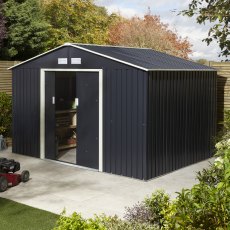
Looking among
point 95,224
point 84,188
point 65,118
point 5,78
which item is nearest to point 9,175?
point 84,188

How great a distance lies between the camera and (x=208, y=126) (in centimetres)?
1277

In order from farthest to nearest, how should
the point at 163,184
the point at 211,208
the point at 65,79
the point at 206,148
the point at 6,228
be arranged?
the point at 65,79 → the point at 206,148 → the point at 163,184 → the point at 6,228 → the point at 211,208

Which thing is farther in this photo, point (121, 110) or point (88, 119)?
point (88, 119)

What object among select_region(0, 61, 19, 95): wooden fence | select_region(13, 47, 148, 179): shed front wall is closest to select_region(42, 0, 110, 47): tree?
select_region(0, 61, 19, 95): wooden fence

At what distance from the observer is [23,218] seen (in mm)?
7723

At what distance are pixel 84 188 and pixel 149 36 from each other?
63.8ft

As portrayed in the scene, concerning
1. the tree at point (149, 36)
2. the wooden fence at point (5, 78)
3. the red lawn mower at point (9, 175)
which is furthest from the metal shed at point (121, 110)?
the tree at point (149, 36)

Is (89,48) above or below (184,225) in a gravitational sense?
above

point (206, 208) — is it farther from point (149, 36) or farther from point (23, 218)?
point (149, 36)

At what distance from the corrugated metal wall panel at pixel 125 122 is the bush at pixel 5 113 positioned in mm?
4702

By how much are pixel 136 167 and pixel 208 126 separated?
10.9ft

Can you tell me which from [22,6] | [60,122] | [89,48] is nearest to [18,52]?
[22,6]

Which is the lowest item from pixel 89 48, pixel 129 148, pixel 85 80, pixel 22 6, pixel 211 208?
pixel 129 148

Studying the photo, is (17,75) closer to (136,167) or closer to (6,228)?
(136,167)
